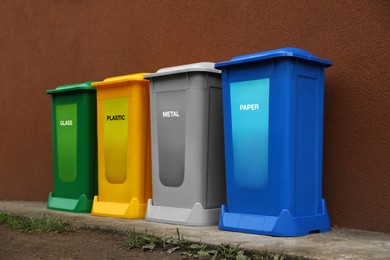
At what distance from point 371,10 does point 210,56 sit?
1.83m

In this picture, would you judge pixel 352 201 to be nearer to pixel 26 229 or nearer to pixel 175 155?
pixel 175 155

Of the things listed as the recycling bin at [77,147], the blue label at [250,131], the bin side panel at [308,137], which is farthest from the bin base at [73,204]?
the bin side panel at [308,137]

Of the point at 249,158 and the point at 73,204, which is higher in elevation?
the point at 249,158

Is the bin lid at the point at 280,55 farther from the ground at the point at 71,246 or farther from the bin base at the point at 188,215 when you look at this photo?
the ground at the point at 71,246

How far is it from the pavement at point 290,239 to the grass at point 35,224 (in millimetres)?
183

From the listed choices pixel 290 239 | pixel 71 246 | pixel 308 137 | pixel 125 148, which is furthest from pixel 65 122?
pixel 290 239

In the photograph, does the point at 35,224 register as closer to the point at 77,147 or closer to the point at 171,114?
the point at 77,147

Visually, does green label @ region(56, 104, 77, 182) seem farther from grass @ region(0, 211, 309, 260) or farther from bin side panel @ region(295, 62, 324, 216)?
bin side panel @ region(295, 62, 324, 216)

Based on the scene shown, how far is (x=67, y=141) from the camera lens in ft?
20.7

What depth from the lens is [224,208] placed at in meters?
4.81

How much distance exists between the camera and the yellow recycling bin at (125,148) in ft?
18.4

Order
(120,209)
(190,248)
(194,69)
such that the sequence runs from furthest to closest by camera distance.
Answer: (120,209)
(194,69)
(190,248)

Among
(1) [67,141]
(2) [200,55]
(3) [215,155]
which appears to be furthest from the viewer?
(1) [67,141]

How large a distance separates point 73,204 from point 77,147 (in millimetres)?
613
